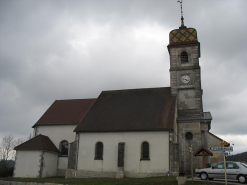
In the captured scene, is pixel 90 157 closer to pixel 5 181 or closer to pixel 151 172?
pixel 151 172

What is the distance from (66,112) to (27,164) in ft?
27.6

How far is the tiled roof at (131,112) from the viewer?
86.7ft

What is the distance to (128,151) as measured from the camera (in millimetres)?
25891

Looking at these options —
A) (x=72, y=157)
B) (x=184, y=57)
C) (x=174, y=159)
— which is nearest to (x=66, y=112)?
(x=72, y=157)

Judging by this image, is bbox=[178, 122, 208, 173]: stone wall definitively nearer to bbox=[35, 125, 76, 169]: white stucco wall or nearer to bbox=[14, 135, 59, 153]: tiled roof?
bbox=[35, 125, 76, 169]: white stucco wall

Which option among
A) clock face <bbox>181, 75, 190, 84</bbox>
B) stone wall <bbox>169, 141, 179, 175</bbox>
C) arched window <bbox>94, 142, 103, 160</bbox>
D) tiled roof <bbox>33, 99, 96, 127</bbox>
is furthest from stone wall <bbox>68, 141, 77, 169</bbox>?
clock face <bbox>181, 75, 190, 84</bbox>

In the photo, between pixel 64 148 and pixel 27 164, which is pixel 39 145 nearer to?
pixel 27 164

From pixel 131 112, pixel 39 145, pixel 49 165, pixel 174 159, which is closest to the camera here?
pixel 174 159

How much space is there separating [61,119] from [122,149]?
414 inches

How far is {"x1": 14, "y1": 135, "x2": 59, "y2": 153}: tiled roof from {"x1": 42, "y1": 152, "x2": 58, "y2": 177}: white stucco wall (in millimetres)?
651

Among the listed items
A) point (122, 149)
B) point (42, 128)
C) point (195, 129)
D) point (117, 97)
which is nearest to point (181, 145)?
point (195, 129)

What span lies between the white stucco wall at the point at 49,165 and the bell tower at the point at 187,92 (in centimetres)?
1420

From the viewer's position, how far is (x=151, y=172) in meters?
24.6

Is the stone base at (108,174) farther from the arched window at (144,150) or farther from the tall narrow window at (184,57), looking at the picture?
the tall narrow window at (184,57)
